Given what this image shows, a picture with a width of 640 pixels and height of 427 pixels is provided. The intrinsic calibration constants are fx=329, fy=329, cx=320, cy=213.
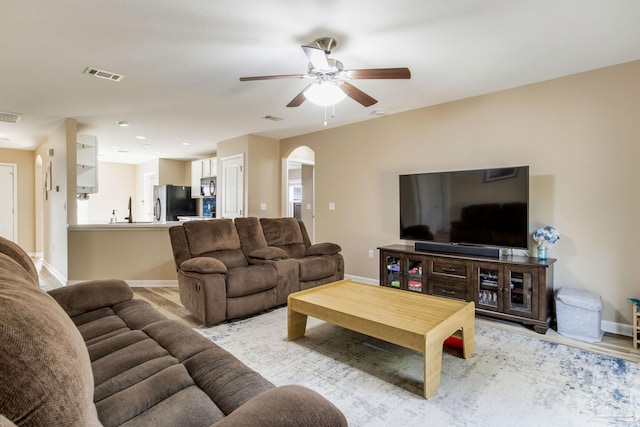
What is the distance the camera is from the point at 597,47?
8.77 feet

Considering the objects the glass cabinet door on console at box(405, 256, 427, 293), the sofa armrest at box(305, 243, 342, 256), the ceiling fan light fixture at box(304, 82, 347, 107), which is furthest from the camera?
the sofa armrest at box(305, 243, 342, 256)

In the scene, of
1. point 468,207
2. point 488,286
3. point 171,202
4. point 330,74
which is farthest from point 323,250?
point 171,202

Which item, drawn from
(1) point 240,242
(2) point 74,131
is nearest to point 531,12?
(1) point 240,242

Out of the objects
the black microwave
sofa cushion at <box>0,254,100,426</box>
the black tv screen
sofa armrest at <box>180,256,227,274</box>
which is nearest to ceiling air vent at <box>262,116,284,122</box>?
the black tv screen

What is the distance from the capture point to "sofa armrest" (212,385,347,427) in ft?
2.82

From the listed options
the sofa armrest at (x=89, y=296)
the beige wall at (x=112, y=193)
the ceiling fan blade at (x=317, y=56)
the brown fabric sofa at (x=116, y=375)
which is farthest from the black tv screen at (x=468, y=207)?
the beige wall at (x=112, y=193)

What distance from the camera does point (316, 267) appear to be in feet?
13.2

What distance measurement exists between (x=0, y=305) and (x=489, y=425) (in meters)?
2.15

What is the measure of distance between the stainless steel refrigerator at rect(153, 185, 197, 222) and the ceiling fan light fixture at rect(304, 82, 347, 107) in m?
6.31

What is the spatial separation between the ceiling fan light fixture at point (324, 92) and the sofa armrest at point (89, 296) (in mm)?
2039

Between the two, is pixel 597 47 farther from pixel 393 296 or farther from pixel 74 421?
pixel 74 421

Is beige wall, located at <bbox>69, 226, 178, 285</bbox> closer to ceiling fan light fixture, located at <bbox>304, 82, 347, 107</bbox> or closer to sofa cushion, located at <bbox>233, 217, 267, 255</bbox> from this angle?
sofa cushion, located at <bbox>233, 217, 267, 255</bbox>

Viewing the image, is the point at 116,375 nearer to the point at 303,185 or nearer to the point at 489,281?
the point at 489,281

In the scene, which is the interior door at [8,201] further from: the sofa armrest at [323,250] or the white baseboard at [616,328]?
the white baseboard at [616,328]
